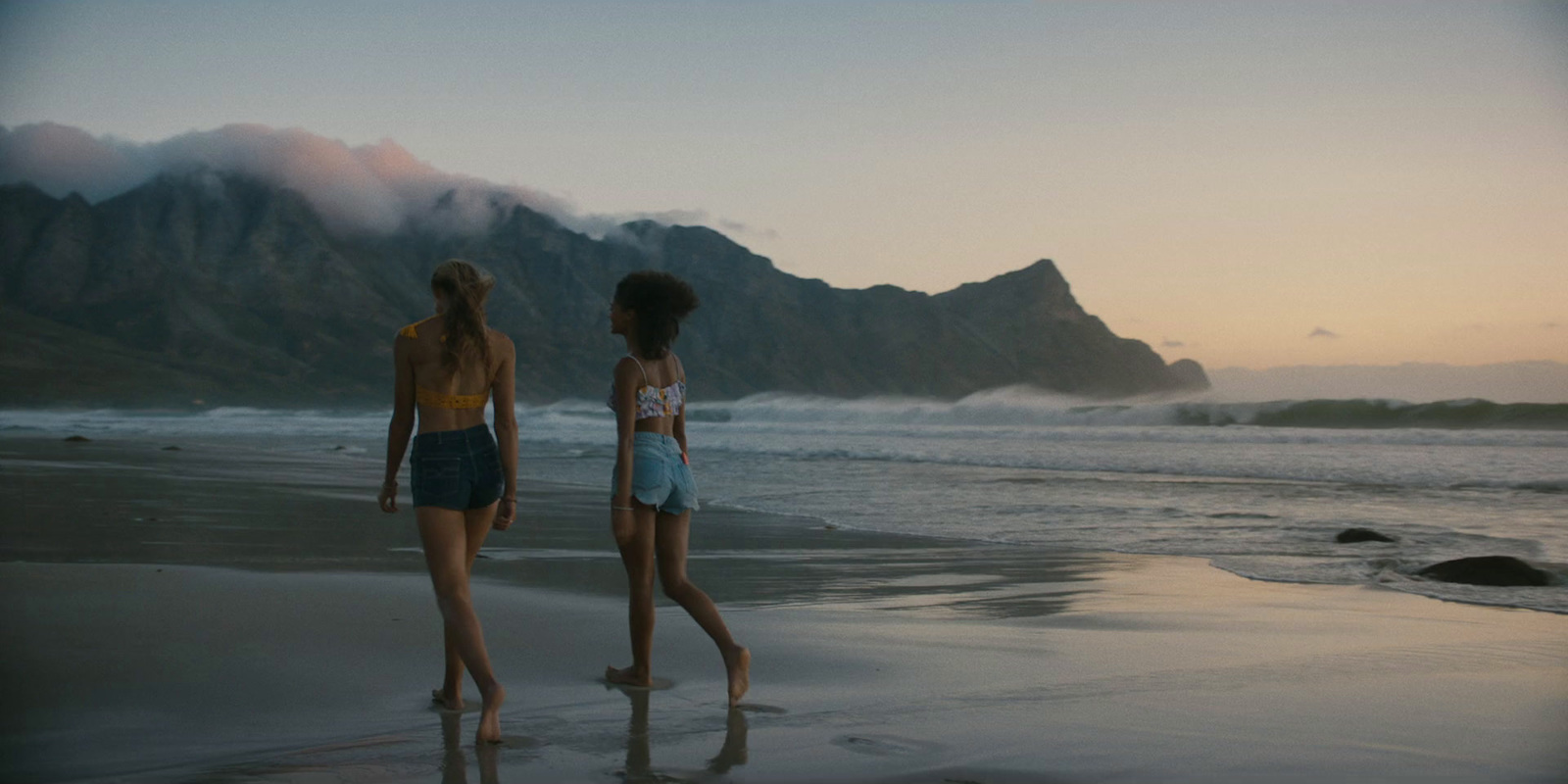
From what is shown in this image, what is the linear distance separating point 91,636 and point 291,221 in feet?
580

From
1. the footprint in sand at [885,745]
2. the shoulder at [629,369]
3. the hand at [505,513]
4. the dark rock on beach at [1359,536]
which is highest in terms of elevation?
the shoulder at [629,369]

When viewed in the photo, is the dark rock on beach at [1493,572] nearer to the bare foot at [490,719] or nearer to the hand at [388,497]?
the bare foot at [490,719]

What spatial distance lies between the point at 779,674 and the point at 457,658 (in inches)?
52.8

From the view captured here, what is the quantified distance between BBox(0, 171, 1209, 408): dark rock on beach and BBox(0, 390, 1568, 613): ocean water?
88566 millimetres

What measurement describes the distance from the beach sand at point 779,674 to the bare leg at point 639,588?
109 mm

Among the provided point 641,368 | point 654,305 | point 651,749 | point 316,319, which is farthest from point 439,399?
point 316,319

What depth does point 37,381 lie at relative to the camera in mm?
108000

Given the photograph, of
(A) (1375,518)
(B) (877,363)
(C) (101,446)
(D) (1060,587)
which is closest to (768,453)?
(C) (101,446)

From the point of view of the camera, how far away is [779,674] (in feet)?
15.4

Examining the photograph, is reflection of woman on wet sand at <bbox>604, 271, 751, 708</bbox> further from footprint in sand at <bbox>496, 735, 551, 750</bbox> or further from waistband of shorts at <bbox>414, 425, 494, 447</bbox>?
footprint in sand at <bbox>496, 735, 551, 750</bbox>

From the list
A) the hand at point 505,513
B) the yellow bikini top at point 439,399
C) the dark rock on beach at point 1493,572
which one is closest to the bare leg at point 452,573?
the hand at point 505,513

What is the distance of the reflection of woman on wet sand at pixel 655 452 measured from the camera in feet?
13.6

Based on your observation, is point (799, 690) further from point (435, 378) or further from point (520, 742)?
point (435, 378)

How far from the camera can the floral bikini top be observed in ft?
13.8
